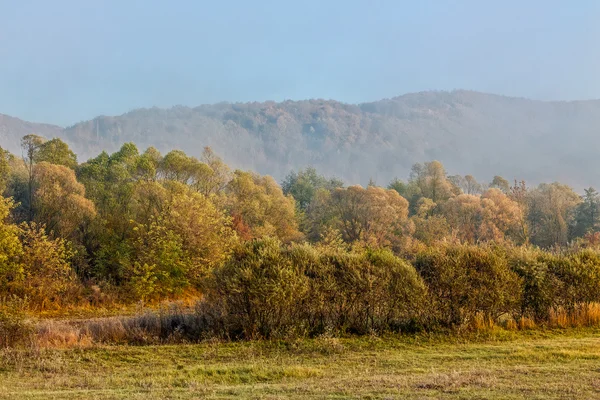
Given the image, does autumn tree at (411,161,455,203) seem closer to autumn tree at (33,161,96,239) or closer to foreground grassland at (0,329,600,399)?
autumn tree at (33,161,96,239)

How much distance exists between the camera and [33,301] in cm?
2872

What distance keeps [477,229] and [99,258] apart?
122ft

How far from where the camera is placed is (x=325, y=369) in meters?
Result: 12.1

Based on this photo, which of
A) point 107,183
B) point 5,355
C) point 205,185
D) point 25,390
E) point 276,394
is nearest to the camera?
point 276,394

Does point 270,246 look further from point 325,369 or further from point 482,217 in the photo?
point 482,217

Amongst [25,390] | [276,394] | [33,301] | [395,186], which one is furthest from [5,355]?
[395,186]

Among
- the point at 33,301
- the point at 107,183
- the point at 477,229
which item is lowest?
the point at 33,301

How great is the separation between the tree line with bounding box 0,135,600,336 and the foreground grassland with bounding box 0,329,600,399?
163 centimetres

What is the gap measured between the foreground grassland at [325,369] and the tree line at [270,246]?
163 cm

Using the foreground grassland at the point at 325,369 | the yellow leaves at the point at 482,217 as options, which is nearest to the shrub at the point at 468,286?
the foreground grassland at the point at 325,369

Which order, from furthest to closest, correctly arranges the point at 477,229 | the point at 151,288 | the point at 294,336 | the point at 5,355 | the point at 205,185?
the point at 477,229 < the point at 205,185 < the point at 151,288 < the point at 294,336 < the point at 5,355

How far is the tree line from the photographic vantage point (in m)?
17.0

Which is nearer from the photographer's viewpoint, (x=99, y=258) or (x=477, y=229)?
(x=99, y=258)

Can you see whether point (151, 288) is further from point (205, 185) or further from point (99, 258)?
point (205, 185)
